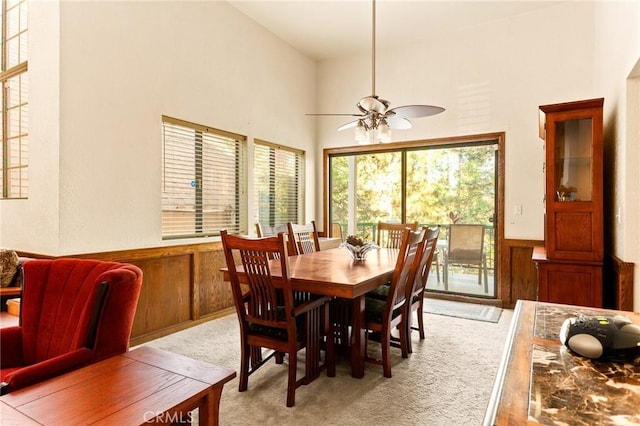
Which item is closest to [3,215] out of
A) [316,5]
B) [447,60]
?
[316,5]

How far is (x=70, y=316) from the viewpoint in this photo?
174 cm

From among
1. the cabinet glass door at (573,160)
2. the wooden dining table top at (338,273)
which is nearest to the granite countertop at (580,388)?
the wooden dining table top at (338,273)

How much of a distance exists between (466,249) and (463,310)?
0.86 meters

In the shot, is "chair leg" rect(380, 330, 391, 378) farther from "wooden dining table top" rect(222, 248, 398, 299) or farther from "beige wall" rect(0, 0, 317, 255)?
"beige wall" rect(0, 0, 317, 255)

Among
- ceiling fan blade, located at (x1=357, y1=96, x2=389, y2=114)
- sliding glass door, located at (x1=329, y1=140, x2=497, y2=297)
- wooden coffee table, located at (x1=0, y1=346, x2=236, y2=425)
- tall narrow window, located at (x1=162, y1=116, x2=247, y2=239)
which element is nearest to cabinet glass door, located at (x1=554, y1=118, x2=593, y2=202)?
sliding glass door, located at (x1=329, y1=140, x2=497, y2=297)

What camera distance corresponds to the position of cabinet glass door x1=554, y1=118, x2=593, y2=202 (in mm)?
3156

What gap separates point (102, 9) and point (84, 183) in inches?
57.9

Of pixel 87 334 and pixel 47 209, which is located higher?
pixel 47 209

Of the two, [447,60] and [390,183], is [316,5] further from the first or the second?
[390,183]

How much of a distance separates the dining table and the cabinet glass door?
5.53 ft

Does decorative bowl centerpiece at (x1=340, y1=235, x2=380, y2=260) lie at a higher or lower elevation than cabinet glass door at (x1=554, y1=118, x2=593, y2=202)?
lower

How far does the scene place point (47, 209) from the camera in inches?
114

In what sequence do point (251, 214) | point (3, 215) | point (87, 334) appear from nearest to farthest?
point (87, 334) → point (3, 215) → point (251, 214)

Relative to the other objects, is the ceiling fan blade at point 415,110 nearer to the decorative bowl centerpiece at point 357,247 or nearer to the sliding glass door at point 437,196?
the decorative bowl centerpiece at point 357,247
